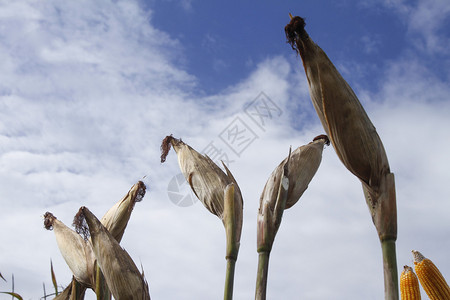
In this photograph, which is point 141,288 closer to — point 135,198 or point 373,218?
point 135,198

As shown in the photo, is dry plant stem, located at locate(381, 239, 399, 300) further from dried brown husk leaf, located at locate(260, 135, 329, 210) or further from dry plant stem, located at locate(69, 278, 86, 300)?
dry plant stem, located at locate(69, 278, 86, 300)

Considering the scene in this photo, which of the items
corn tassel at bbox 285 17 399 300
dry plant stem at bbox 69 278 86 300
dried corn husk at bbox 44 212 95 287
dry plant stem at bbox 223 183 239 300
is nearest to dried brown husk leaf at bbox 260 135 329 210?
dry plant stem at bbox 223 183 239 300

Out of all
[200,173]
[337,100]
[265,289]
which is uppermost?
[200,173]

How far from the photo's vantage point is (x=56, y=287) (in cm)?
281

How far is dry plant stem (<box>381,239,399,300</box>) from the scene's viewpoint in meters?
1.25

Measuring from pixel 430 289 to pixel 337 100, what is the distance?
2.21 ft

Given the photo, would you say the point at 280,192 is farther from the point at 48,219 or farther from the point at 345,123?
the point at 48,219

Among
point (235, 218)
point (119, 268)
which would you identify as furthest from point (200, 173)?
point (119, 268)

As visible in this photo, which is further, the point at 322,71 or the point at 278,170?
the point at 278,170

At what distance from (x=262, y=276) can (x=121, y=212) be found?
124 centimetres

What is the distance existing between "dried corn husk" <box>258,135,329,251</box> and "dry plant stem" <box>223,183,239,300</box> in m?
0.14

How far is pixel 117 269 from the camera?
6.58ft

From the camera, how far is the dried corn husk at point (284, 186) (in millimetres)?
1690

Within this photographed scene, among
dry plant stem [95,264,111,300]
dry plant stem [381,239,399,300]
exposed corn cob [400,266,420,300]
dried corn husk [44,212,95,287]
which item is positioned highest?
dried corn husk [44,212,95,287]
